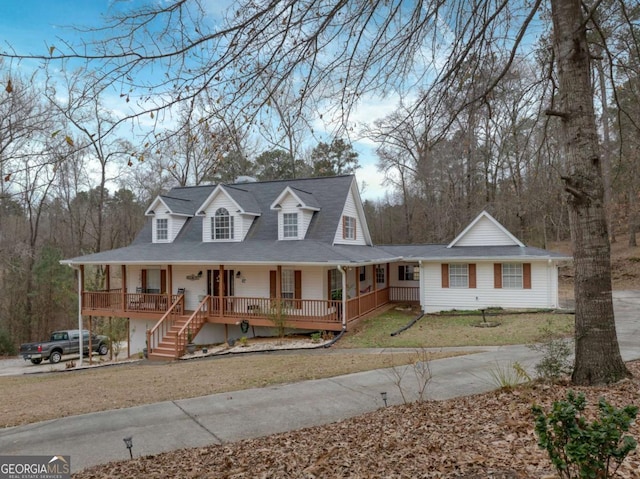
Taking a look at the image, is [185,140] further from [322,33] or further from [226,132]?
[322,33]

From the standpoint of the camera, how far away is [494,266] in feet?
62.7

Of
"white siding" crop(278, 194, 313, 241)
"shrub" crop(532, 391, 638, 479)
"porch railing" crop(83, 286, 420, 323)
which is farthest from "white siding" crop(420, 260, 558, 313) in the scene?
"shrub" crop(532, 391, 638, 479)

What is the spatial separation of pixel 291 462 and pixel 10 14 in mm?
5290

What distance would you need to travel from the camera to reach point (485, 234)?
67.2 ft

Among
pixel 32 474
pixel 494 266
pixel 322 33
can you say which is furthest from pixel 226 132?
pixel 494 266

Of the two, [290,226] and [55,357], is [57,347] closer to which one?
[55,357]

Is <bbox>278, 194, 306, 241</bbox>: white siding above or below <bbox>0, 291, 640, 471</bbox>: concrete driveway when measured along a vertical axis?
above

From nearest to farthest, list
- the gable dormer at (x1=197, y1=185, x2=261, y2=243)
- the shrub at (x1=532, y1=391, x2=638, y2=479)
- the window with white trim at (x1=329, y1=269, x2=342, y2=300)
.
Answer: the shrub at (x1=532, y1=391, x2=638, y2=479) < the window with white trim at (x1=329, y1=269, x2=342, y2=300) < the gable dormer at (x1=197, y1=185, x2=261, y2=243)

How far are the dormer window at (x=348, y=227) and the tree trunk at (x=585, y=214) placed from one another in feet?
48.3

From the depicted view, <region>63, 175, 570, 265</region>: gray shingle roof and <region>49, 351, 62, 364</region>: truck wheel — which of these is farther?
<region>49, 351, 62, 364</region>: truck wheel

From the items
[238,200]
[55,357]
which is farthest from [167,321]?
[55,357]

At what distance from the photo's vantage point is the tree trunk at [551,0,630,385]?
574 cm

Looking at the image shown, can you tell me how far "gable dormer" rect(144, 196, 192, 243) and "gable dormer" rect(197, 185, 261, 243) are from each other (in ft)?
7.14

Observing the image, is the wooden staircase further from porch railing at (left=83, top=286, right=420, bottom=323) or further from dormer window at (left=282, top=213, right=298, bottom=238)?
dormer window at (left=282, top=213, right=298, bottom=238)
